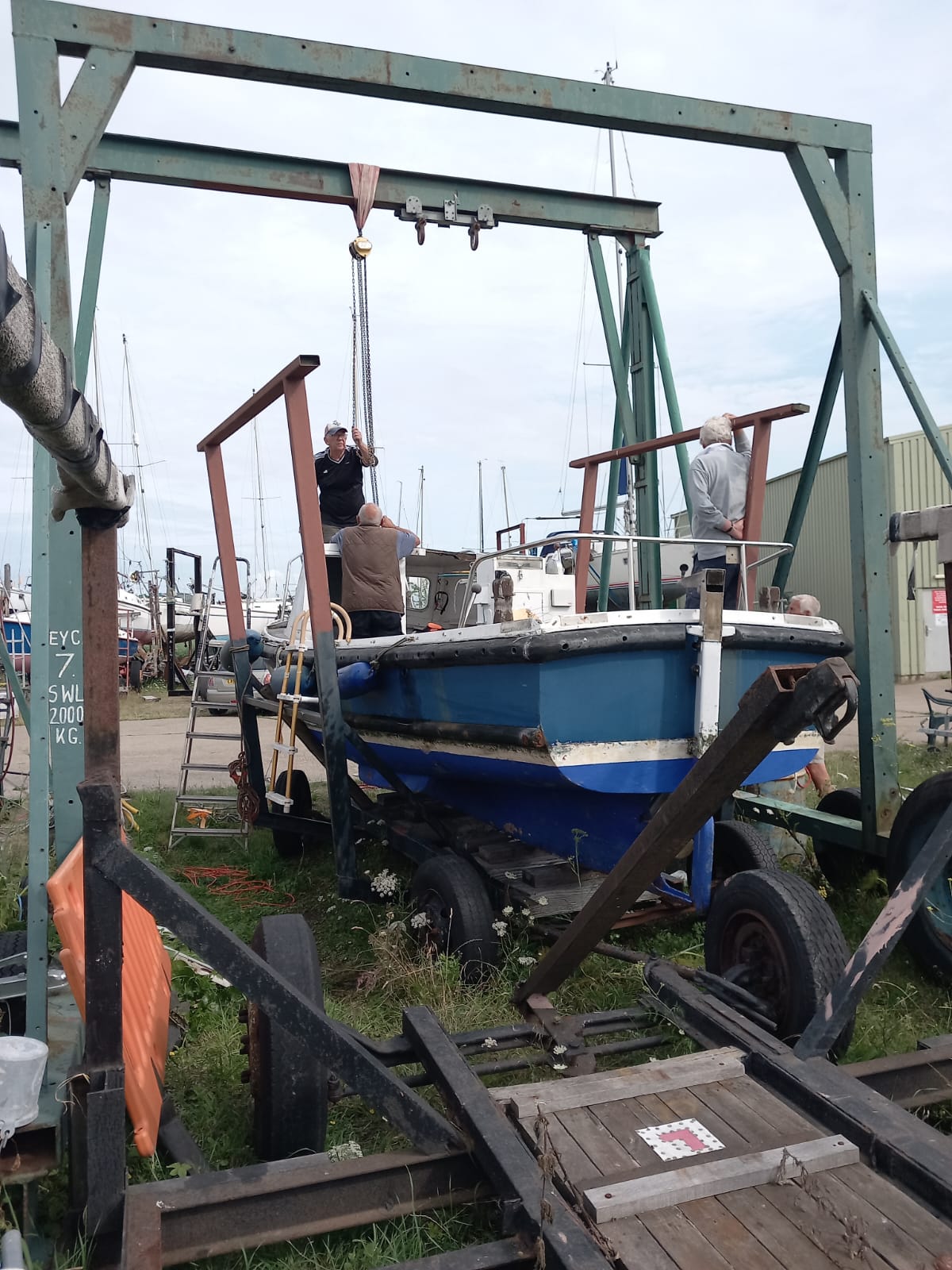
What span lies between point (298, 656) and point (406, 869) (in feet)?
5.51

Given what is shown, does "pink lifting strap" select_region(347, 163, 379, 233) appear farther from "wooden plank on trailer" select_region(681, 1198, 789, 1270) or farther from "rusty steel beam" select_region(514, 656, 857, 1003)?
"wooden plank on trailer" select_region(681, 1198, 789, 1270)

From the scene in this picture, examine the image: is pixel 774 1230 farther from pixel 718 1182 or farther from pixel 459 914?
pixel 459 914

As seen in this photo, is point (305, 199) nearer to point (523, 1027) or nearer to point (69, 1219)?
point (523, 1027)

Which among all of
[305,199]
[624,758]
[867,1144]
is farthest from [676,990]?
[305,199]

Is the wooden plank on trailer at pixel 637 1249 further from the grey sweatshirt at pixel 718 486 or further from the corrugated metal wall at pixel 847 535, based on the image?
the corrugated metal wall at pixel 847 535

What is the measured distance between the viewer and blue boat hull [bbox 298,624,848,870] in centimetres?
420

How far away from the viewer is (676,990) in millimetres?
3221

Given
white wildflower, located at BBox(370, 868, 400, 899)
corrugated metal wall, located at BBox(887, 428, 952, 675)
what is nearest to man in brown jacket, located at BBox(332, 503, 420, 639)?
white wildflower, located at BBox(370, 868, 400, 899)

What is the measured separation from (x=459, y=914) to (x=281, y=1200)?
7.36 ft

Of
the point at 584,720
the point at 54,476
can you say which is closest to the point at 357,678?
the point at 584,720

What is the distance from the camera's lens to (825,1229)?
208cm

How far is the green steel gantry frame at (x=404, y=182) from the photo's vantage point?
362cm

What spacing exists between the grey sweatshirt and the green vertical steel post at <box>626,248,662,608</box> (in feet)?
1.87

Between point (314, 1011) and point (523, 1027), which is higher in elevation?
point (314, 1011)
